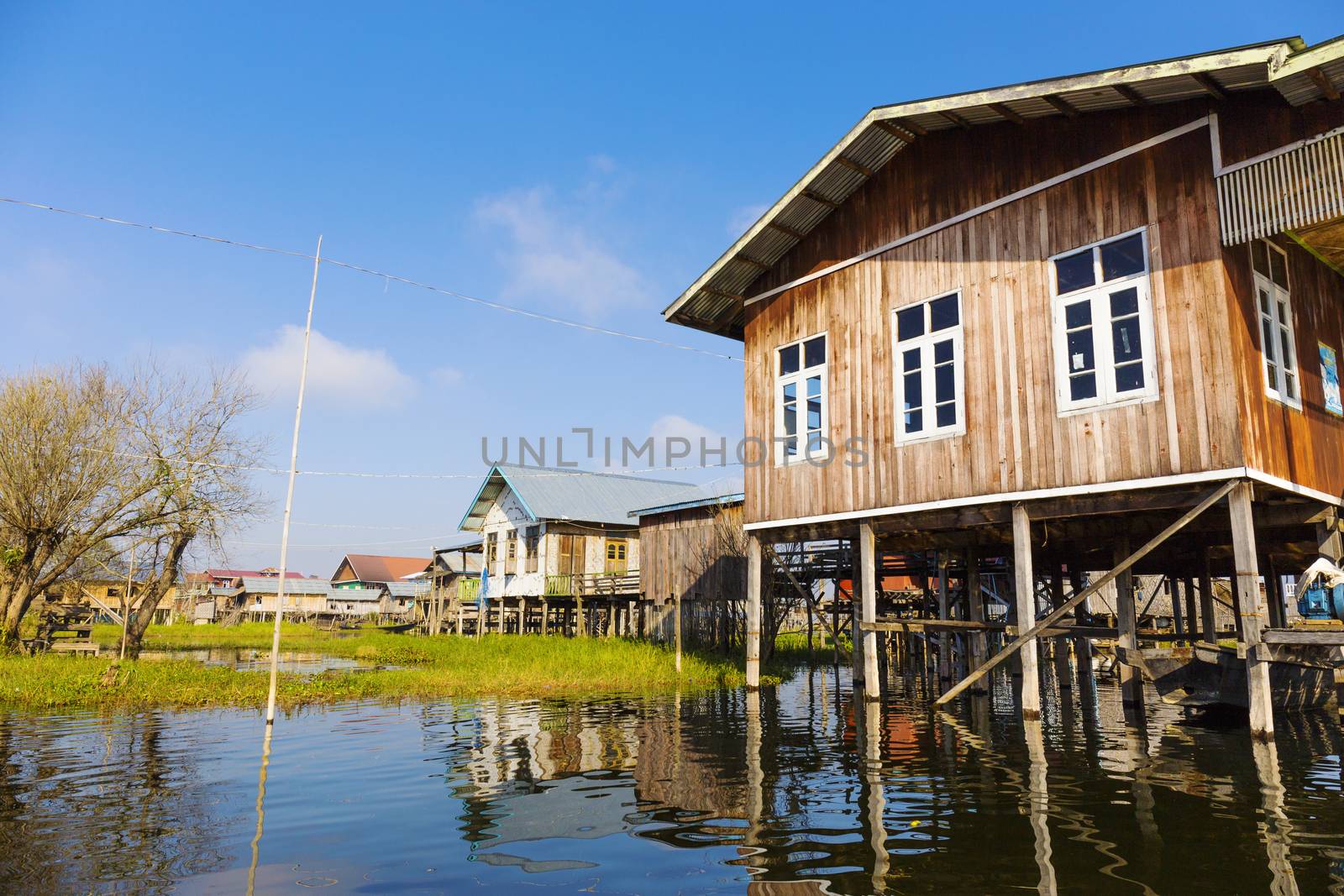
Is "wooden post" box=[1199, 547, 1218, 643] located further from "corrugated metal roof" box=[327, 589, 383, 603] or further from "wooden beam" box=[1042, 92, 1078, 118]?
"corrugated metal roof" box=[327, 589, 383, 603]

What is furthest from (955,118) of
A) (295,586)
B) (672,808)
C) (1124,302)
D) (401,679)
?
(295,586)

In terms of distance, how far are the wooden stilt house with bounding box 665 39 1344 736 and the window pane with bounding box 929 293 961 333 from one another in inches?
1.3

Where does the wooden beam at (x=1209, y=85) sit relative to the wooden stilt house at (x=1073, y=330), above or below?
above

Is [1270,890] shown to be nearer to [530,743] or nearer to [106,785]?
[530,743]

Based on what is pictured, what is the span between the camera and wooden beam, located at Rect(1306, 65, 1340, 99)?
33.7 feet

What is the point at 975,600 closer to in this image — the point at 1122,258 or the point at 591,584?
the point at 1122,258

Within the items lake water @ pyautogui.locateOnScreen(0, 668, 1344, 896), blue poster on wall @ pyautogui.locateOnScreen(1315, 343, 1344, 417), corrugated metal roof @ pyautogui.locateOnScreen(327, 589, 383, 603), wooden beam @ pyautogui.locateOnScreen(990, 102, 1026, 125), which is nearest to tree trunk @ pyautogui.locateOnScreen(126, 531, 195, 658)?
lake water @ pyautogui.locateOnScreen(0, 668, 1344, 896)

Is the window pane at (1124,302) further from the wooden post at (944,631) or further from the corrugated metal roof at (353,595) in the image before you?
Result: the corrugated metal roof at (353,595)

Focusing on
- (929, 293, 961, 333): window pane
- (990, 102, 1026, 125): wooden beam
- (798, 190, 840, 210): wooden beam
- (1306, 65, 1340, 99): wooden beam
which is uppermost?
(990, 102, 1026, 125): wooden beam

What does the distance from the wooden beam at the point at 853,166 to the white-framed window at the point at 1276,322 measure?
20.2 feet

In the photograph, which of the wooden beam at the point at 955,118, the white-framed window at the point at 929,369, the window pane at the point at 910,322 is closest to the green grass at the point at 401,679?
the white-framed window at the point at 929,369

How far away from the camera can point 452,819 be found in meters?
7.59

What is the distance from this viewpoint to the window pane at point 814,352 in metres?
16.5

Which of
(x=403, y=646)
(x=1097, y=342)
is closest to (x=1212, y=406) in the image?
(x=1097, y=342)
